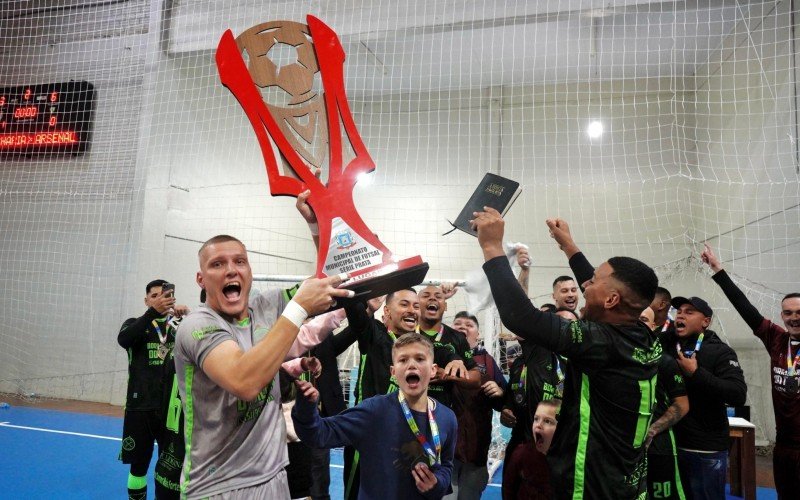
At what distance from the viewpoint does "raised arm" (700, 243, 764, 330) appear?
385 cm

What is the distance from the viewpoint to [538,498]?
3189mm

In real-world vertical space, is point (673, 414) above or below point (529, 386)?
below

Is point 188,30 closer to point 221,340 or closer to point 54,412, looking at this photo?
point 54,412

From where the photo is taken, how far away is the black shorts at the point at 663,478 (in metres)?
3.53

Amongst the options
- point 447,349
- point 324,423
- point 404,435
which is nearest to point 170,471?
point 324,423

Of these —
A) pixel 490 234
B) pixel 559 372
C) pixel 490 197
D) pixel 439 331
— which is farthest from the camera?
pixel 439 331

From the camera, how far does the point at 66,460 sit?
6691 mm

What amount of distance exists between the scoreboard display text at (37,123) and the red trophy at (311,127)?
8.69m

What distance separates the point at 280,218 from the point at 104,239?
3.75 metres

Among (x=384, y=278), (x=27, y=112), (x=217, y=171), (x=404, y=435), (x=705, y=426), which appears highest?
(x=27, y=112)

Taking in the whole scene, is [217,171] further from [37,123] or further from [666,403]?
[666,403]

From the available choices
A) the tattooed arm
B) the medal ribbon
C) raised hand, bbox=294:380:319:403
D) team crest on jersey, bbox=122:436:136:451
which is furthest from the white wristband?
team crest on jersey, bbox=122:436:136:451

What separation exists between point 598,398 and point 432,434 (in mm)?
924

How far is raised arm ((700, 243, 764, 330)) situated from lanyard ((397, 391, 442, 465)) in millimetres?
2313
